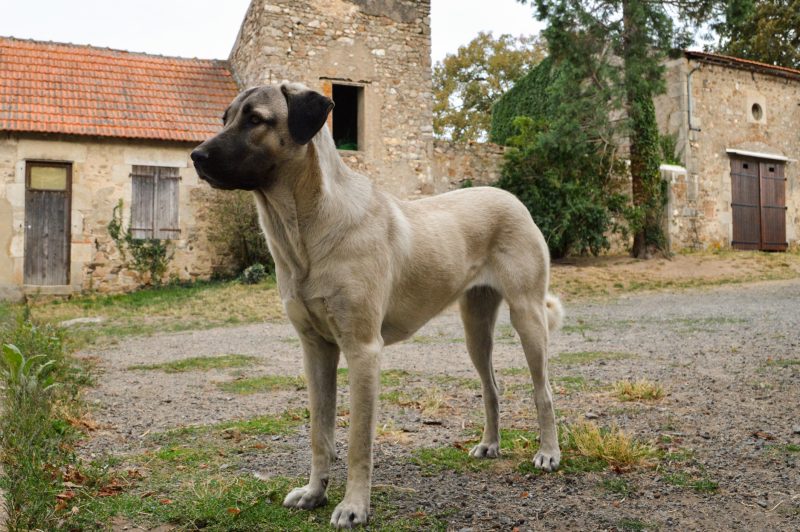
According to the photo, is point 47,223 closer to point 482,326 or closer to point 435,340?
point 435,340

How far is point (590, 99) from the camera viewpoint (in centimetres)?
1509

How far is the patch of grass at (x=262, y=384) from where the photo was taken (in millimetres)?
5430

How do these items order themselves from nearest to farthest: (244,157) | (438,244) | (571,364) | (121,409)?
1. (244,157)
2. (438,244)
3. (121,409)
4. (571,364)

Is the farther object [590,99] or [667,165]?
[667,165]

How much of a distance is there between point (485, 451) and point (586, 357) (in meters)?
3.16

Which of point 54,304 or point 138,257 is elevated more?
point 138,257

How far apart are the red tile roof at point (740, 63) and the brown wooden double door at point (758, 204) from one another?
256 cm

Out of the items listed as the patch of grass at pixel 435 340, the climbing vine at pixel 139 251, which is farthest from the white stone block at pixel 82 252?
the patch of grass at pixel 435 340

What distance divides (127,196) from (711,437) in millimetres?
13606

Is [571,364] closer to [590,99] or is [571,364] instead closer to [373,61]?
[590,99]

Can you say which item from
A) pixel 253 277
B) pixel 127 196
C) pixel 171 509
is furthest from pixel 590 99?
pixel 171 509

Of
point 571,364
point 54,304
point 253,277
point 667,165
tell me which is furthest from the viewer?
point 667,165

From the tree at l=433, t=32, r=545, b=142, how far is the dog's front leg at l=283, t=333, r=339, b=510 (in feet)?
96.4

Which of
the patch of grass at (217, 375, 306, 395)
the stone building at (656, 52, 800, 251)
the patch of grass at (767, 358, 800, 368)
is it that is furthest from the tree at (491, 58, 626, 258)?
the patch of grass at (217, 375, 306, 395)
